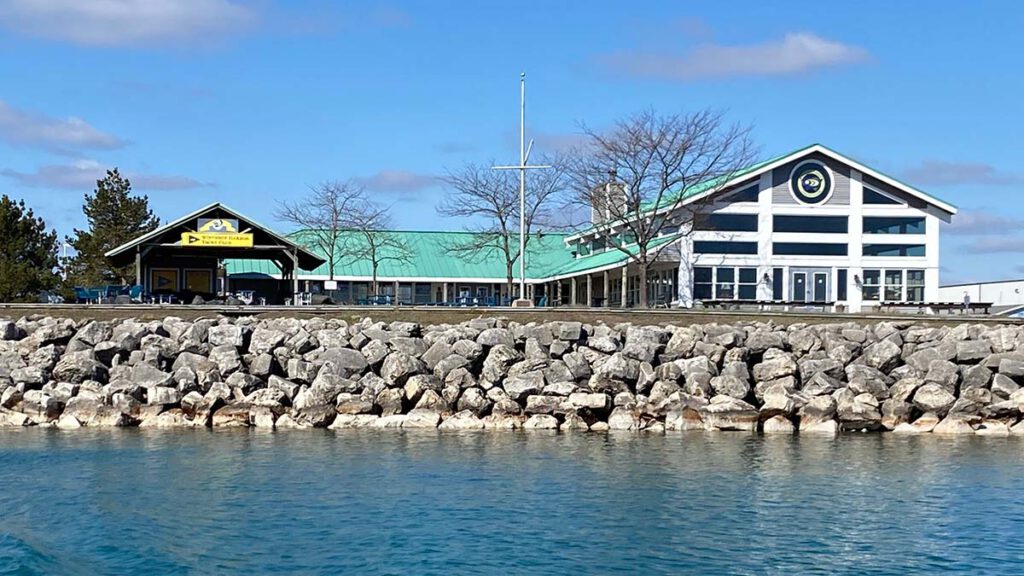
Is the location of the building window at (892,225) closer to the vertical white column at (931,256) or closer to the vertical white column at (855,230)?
the vertical white column at (931,256)

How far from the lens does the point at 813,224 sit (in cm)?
5056

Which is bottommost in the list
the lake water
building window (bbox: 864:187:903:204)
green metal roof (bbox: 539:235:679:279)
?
the lake water

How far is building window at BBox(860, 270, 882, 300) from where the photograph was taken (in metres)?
50.8

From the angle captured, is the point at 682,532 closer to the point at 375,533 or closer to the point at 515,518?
the point at 515,518

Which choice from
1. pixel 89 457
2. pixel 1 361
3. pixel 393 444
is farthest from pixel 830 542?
pixel 1 361

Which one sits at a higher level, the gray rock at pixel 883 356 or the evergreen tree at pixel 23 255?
the evergreen tree at pixel 23 255

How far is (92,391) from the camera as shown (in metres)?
30.0

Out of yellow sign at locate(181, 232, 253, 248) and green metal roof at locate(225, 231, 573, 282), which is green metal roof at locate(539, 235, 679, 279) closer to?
green metal roof at locate(225, 231, 573, 282)

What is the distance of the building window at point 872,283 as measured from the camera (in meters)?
50.8

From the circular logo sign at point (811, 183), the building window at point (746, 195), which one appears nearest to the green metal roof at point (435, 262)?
the building window at point (746, 195)

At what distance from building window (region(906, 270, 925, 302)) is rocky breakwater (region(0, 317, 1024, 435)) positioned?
60.5 feet

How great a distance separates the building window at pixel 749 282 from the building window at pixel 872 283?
510 cm

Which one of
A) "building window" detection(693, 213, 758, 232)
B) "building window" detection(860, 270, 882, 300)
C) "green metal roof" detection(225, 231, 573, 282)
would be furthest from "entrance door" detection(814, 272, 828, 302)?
"green metal roof" detection(225, 231, 573, 282)

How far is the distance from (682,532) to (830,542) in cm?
223
